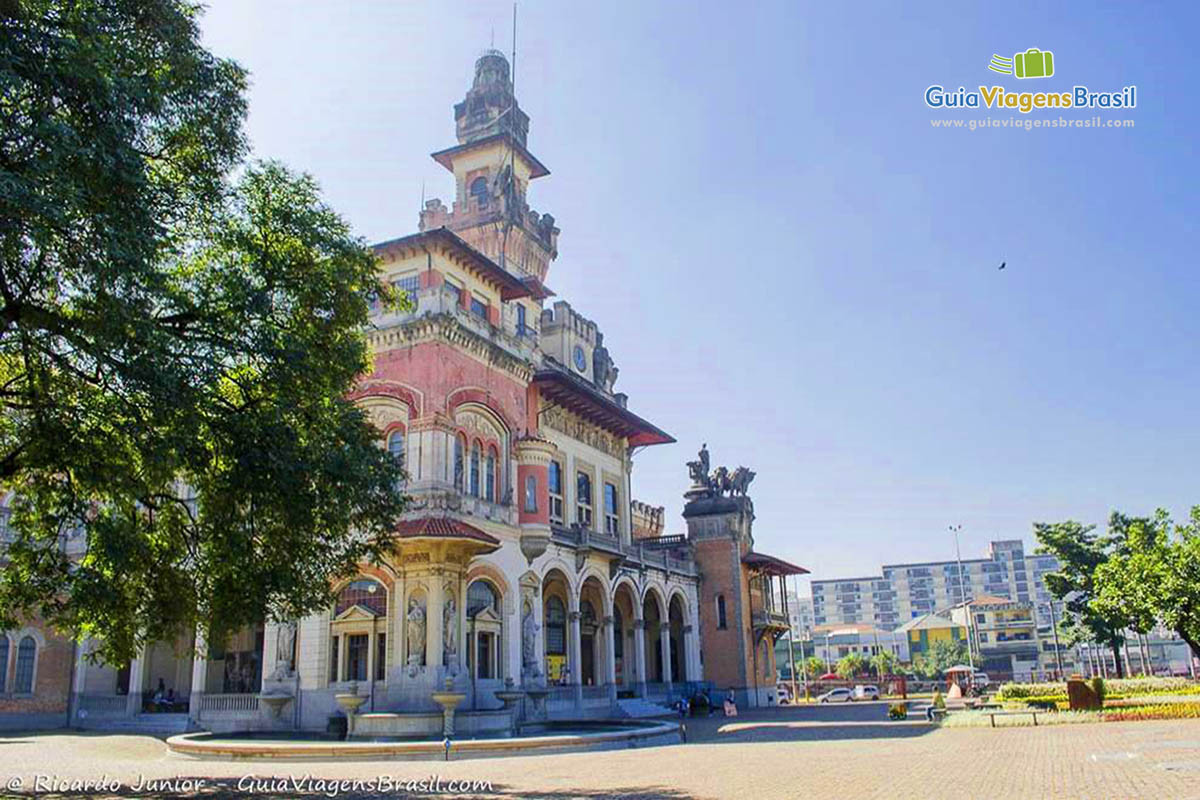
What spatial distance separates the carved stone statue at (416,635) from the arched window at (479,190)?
1000 inches

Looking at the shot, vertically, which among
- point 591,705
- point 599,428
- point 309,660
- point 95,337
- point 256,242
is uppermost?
point 599,428

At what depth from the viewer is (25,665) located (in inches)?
1346

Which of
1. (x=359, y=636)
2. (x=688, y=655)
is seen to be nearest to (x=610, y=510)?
(x=688, y=655)

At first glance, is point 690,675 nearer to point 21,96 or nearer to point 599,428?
point 599,428

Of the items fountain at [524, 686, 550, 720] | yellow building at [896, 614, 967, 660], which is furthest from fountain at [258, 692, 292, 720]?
yellow building at [896, 614, 967, 660]

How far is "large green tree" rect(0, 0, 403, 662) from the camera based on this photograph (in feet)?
38.5

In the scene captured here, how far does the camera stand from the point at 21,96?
11.2 m

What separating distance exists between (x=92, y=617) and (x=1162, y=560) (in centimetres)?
3410

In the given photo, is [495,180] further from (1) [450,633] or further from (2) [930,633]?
(2) [930,633]

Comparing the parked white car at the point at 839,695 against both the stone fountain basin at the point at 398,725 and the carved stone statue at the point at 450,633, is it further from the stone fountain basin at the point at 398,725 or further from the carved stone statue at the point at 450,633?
the stone fountain basin at the point at 398,725

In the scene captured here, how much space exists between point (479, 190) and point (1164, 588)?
1391 inches

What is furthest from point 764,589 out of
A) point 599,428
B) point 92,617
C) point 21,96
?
point 21,96

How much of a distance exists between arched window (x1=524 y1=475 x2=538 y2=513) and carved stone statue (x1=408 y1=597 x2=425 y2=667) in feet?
22.1

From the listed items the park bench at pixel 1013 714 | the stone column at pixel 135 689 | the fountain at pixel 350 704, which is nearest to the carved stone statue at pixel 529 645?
the fountain at pixel 350 704
